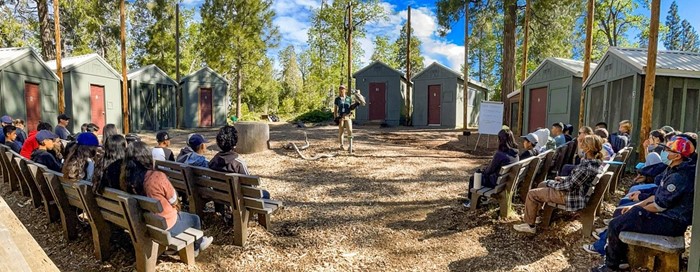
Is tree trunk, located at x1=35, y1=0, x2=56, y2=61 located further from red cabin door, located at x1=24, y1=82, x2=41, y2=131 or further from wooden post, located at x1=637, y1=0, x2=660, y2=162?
wooden post, located at x1=637, y1=0, x2=660, y2=162

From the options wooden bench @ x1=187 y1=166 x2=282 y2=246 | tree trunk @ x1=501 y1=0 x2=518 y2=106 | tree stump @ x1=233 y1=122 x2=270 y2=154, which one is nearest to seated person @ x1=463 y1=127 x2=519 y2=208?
wooden bench @ x1=187 y1=166 x2=282 y2=246

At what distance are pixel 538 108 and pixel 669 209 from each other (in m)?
13.0

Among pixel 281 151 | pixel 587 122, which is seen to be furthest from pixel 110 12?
pixel 587 122

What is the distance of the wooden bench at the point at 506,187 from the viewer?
4.12 meters

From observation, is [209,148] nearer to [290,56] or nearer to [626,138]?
[626,138]

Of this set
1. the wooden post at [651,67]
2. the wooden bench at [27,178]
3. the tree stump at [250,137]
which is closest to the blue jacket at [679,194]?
the wooden post at [651,67]

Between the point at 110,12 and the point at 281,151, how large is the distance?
25.6 m

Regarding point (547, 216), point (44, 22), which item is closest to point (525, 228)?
point (547, 216)

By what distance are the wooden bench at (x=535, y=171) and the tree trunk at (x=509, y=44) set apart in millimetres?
11716

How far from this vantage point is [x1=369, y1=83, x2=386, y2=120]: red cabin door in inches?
876

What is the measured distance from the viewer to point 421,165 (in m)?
8.27

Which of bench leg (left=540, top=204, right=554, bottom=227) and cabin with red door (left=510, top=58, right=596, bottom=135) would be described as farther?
cabin with red door (left=510, top=58, right=596, bottom=135)

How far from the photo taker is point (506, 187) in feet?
13.9

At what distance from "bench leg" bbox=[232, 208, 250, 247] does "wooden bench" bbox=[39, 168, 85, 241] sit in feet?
4.25
